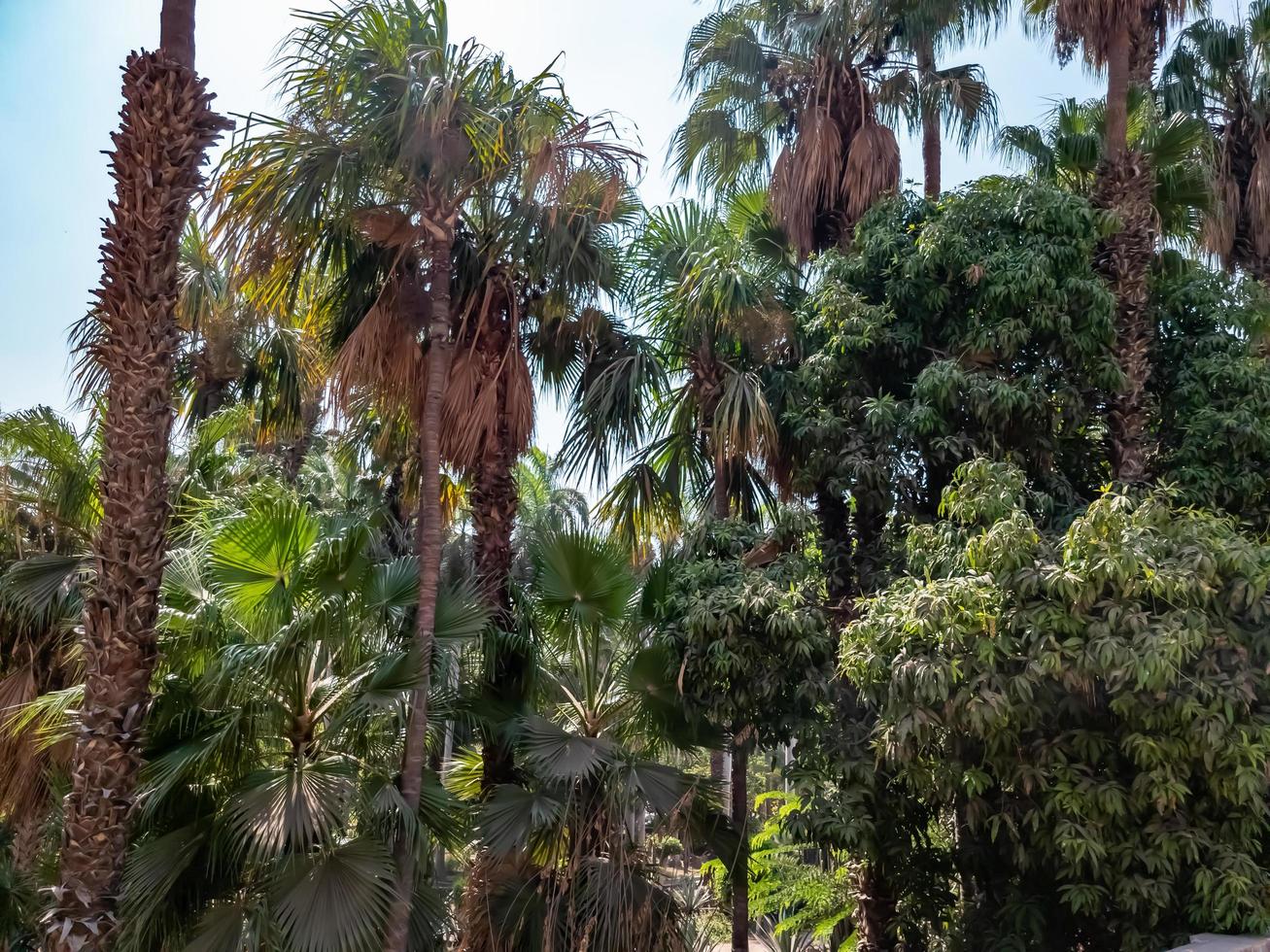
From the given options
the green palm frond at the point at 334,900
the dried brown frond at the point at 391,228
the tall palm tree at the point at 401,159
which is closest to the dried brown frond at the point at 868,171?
the tall palm tree at the point at 401,159

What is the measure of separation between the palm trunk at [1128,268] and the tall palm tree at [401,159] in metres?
5.08

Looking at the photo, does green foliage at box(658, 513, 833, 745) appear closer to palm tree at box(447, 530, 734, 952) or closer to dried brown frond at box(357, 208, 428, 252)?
palm tree at box(447, 530, 734, 952)

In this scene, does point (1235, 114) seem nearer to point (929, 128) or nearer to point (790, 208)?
point (929, 128)

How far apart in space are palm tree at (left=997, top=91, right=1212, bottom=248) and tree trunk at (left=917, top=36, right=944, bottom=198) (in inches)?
34.5

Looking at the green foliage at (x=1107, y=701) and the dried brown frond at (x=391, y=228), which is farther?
the dried brown frond at (x=391, y=228)

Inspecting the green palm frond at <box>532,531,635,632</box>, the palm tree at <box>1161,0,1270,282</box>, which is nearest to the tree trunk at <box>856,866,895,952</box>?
the green palm frond at <box>532,531,635,632</box>

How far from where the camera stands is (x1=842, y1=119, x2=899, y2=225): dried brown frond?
35.2 ft

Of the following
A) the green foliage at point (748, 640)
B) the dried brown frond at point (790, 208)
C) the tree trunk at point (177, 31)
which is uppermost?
the dried brown frond at point (790, 208)

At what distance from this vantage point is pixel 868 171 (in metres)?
10.7

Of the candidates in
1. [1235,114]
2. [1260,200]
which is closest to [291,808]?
[1260,200]

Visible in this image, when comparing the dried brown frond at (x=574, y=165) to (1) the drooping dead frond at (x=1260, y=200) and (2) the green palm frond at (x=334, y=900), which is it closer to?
(2) the green palm frond at (x=334, y=900)

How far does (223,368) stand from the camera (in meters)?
12.1

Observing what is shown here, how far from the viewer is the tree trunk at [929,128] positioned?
36.5 ft

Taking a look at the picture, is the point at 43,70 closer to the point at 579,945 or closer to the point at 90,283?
the point at 90,283
